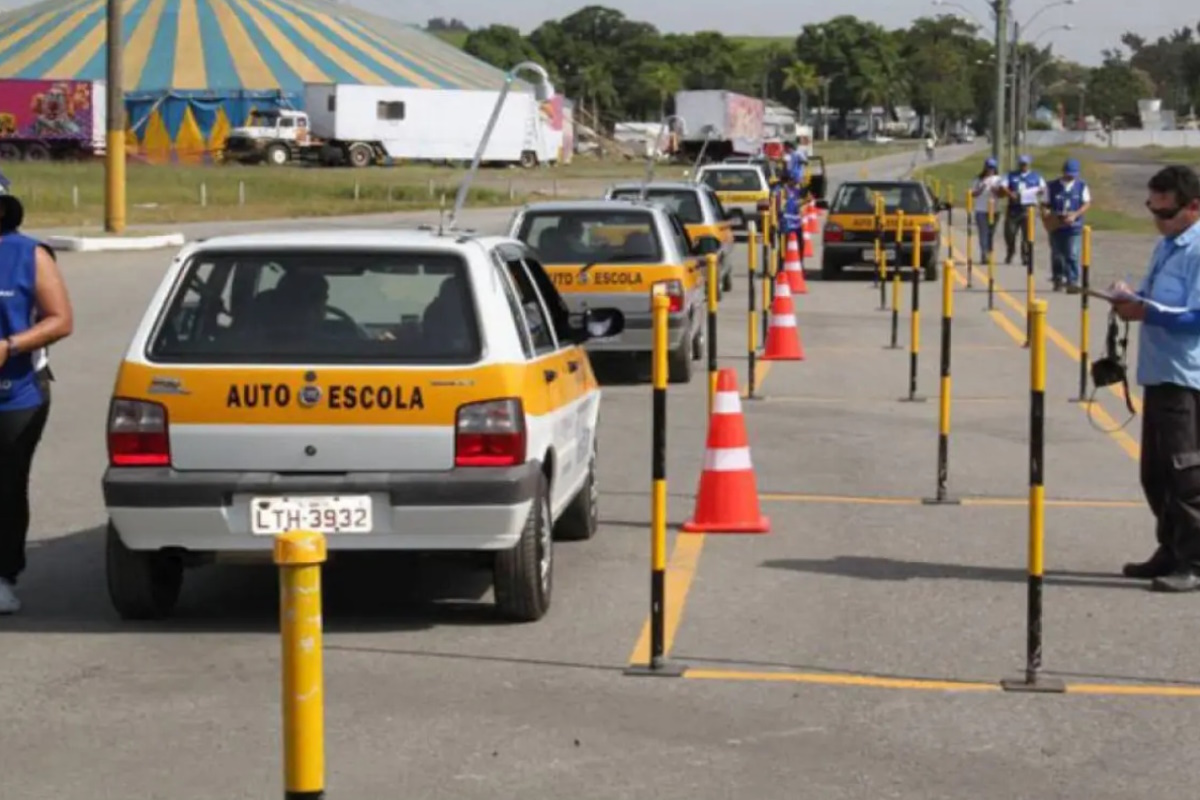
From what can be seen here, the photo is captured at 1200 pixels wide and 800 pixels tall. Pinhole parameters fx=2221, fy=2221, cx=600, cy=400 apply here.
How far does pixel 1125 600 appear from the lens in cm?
960

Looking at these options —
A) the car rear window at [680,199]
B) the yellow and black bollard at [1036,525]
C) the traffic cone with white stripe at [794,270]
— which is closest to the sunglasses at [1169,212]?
the yellow and black bollard at [1036,525]

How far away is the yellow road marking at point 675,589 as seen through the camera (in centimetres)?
845

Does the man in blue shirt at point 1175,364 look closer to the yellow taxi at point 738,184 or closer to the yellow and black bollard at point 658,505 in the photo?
the yellow and black bollard at point 658,505

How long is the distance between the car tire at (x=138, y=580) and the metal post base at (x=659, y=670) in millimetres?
1997

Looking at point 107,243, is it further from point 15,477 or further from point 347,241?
point 347,241

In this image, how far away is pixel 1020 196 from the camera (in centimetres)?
3525

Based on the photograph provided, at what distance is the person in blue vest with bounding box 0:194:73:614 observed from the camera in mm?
8945

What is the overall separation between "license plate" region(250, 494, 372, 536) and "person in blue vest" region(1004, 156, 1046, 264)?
83.8 ft

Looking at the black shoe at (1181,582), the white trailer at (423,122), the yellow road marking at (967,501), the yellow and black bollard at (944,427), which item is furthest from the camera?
the white trailer at (423,122)

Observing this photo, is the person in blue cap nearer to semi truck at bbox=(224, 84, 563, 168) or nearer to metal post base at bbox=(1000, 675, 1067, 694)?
metal post base at bbox=(1000, 675, 1067, 694)

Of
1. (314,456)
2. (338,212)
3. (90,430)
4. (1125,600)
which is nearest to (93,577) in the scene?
(314,456)

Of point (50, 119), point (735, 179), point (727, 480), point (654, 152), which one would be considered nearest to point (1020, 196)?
point (654, 152)

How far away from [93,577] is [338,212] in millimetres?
45948

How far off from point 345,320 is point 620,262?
32.1ft
